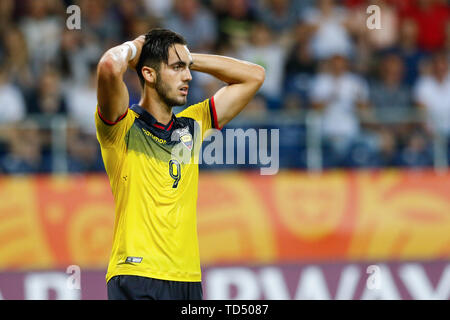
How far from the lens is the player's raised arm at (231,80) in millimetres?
5848

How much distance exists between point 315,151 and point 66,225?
3120 millimetres

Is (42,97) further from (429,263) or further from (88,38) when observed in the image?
(429,263)

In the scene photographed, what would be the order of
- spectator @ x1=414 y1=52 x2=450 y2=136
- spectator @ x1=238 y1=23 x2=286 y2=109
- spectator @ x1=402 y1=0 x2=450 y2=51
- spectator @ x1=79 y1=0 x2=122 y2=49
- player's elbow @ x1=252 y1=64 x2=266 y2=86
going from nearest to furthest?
player's elbow @ x1=252 y1=64 x2=266 y2=86 < spectator @ x1=238 y1=23 x2=286 y2=109 < spectator @ x1=79 y1=0 x2=122 y2=49 < spectator @ x1=414 y1=52 x2=450 y2=136 < spectator @ x1=402 y1=0 x2=450 y2=51

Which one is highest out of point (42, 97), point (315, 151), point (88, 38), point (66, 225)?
point (88, 38)

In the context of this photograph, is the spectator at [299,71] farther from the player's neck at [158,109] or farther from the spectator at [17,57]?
the player's neck at [158,109]

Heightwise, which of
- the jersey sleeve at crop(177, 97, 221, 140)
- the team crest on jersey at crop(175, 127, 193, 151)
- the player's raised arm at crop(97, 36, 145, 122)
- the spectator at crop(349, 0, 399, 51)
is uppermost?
the spectator at crop(349, 0, 399, 51)

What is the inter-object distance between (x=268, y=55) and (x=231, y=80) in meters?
6.22

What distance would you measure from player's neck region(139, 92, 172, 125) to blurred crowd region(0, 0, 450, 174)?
492 centimetres

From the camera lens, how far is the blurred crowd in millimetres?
10867

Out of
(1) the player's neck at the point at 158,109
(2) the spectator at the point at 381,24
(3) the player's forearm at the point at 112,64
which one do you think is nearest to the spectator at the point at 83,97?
(2) the spectator at the point at 381,24

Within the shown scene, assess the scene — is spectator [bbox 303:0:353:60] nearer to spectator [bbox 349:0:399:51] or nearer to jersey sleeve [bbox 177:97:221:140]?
spectator [bbox 349:0:399:51]

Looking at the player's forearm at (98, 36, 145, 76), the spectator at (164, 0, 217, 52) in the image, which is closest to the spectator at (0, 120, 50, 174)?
the spectator at (164, 0, 217, 52)

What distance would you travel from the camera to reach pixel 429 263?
10.3 m
